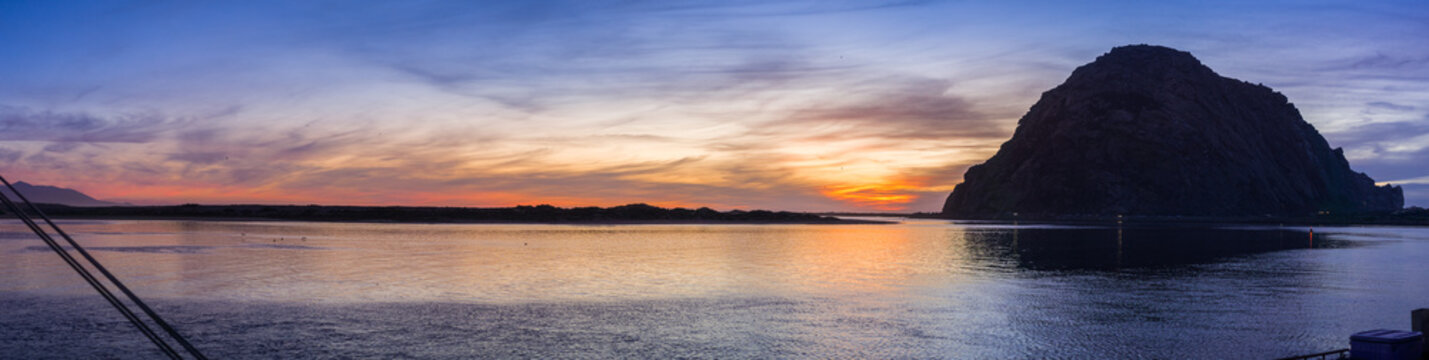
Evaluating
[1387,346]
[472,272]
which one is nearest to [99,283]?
[1387,346]

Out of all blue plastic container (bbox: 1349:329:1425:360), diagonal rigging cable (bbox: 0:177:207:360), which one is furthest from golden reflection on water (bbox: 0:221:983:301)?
diagonal rigging cable (bbox: 0:177:207:360)

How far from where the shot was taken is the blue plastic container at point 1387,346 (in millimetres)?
18328

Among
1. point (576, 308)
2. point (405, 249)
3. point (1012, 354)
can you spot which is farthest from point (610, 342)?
point (405, 249)

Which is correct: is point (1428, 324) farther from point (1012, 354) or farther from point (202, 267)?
point (202, 267)

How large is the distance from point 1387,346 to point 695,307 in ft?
68.7

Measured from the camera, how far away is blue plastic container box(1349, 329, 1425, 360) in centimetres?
1833

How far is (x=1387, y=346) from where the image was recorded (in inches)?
722

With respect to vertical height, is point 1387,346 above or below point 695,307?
above

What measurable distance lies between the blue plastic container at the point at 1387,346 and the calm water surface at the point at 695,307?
3.81 metres

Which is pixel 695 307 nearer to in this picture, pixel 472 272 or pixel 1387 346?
pixel 472 272

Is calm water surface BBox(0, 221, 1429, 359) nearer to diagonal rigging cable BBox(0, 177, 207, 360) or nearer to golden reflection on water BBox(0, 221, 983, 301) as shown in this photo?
golden reflection on water BBox(0, 221, 983, 301)

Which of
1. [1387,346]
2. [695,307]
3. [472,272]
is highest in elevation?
[1387,346]

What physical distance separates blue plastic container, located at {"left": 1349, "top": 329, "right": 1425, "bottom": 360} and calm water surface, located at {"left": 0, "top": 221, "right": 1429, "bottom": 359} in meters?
3.81

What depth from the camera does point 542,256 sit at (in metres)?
62.2
